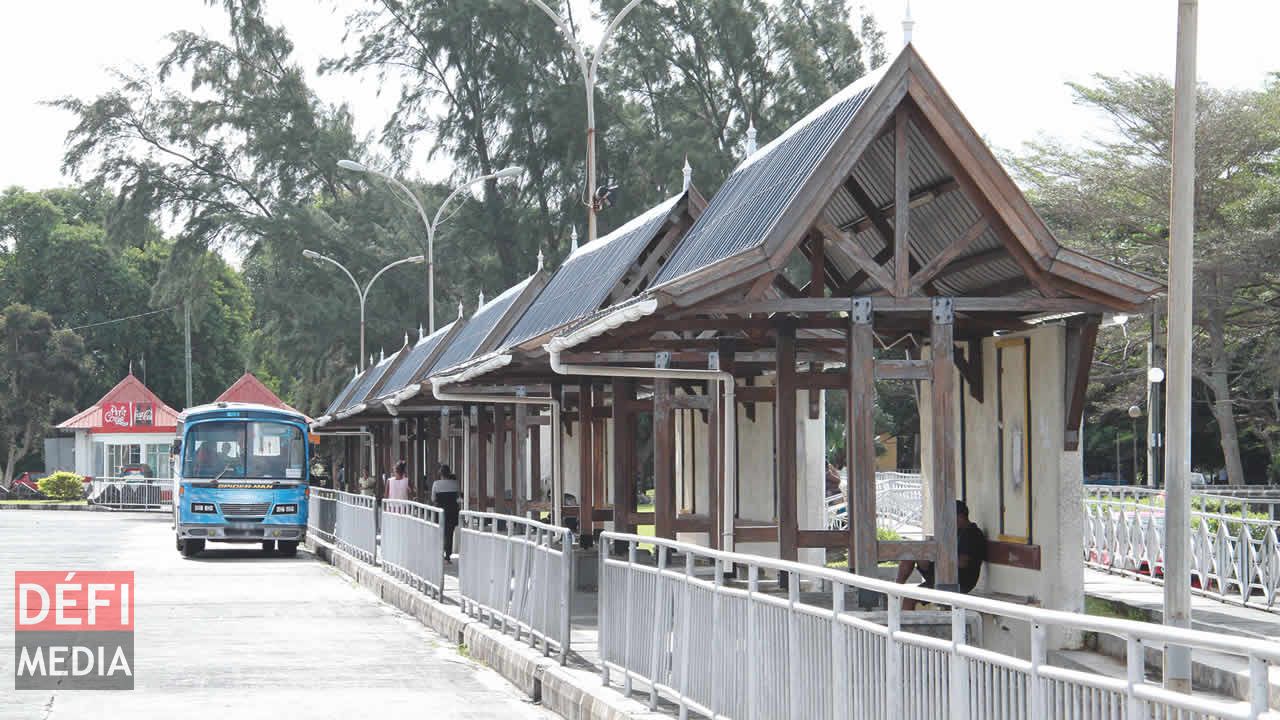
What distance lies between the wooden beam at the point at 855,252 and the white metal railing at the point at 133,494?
5669 cm

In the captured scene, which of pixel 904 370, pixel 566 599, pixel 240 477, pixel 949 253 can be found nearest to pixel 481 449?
pixel 240 477

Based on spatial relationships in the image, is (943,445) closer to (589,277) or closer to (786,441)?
(786,441)

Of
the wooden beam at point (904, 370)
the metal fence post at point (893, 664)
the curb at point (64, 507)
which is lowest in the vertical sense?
the curb at point (64, 507)

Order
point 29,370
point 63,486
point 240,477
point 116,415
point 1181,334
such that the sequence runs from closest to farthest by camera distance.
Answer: point 1181,334 < point 240,477 < point 116,415 < point 63,486 < point 29,370

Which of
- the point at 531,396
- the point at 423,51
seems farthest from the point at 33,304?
the point at 531,396

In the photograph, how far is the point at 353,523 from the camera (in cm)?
3012

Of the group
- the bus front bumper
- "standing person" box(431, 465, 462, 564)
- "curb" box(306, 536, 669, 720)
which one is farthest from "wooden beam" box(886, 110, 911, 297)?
the bus front bumper

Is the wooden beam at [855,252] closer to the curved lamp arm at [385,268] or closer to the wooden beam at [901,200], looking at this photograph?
the wooden beam at [901,200]

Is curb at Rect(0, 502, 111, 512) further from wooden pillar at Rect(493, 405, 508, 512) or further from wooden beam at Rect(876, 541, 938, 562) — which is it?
wooden beam at Rect(876, 541, 938, 562)

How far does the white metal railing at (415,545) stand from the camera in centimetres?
2050

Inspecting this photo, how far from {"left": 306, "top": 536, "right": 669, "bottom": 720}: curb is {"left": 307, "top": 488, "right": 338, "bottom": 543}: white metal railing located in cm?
1194

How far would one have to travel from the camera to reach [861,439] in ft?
41.2

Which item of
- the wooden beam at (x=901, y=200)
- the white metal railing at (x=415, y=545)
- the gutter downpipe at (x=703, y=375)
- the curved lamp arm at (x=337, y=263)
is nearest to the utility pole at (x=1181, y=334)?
the wooden beam at (x=901, y=200)

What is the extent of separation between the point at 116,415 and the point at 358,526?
145 feet
